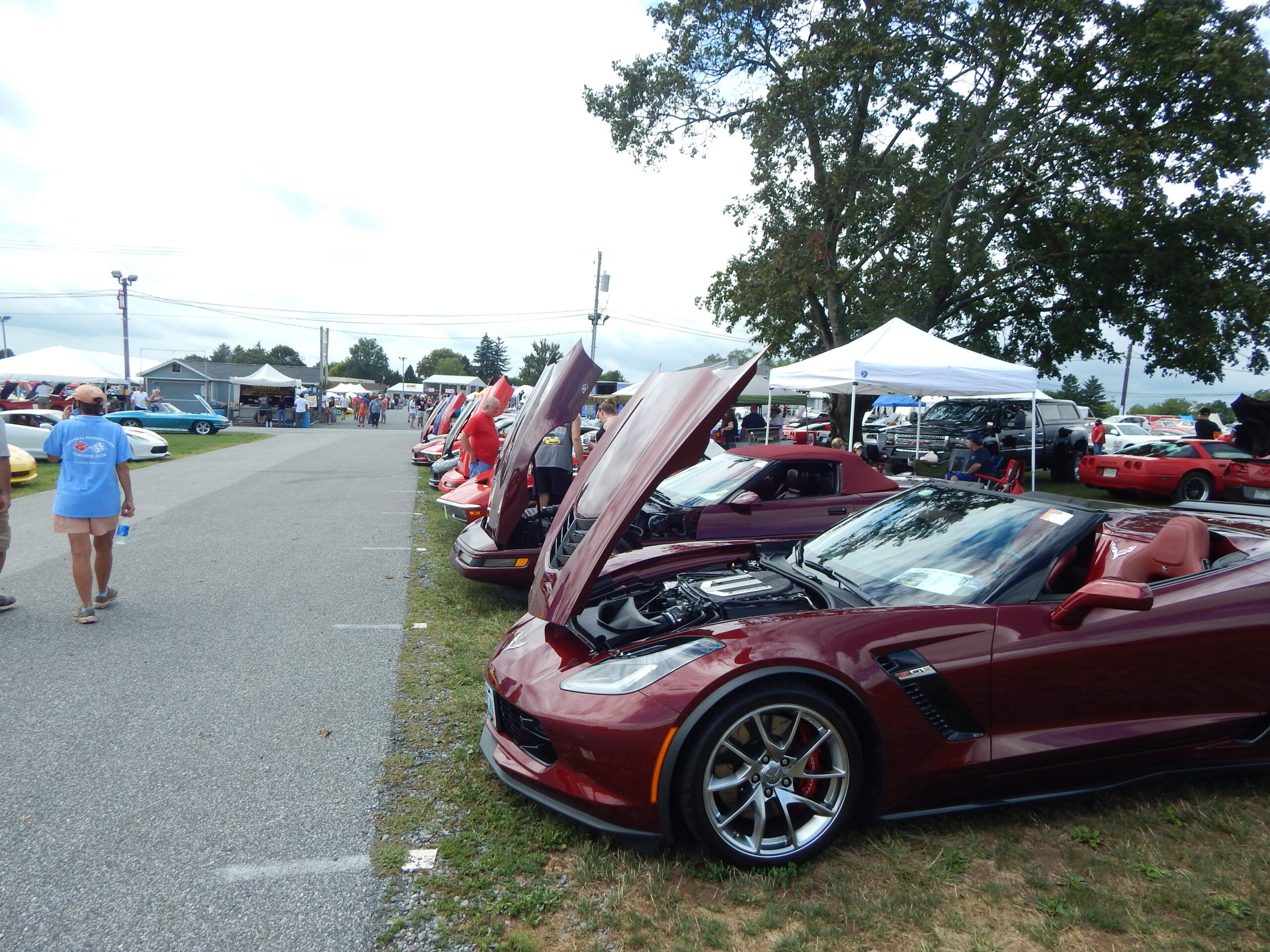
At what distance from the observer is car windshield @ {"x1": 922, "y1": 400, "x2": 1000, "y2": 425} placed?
64.0 feet

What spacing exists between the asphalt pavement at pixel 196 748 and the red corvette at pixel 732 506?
881mm

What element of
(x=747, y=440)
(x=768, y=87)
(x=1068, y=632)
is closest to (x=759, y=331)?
(x=747, y=440)

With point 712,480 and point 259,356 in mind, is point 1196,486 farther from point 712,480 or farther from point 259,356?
point 259,356

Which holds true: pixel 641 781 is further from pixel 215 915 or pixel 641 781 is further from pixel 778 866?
pixel 215 915

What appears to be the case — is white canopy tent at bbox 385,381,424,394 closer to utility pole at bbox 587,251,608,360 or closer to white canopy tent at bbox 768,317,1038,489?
utility pole at bbox 587,251,608,360

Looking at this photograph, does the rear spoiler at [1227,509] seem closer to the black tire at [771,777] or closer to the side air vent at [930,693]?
the side air vent at [930,693]

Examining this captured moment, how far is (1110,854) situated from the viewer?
9.12 ft

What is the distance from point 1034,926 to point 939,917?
274 millimetres

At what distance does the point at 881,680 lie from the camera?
275cm

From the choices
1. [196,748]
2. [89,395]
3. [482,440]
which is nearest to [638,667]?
[196,748]

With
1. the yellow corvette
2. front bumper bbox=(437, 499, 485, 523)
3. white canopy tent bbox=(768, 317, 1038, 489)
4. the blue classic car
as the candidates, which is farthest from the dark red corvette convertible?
the blue classic car

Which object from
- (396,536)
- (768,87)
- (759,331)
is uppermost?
(768,87)

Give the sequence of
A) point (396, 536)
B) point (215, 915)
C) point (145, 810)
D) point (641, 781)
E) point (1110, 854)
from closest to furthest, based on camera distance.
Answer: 1. point (215, 915)
2. point (641, 781)
3. point (1110, 854)
4. point (145, 810)
5. point (396, 536)

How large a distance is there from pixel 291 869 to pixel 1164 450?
55.3 feet
